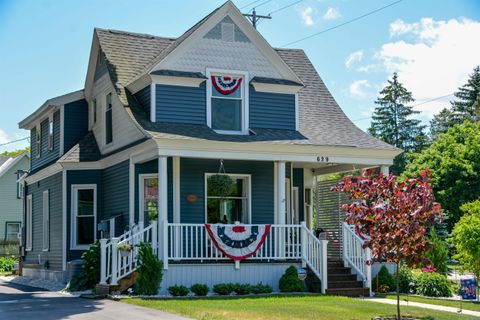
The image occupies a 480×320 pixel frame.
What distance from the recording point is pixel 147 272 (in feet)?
60.8

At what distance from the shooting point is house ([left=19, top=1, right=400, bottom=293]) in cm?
1991

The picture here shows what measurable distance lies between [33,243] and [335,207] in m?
11.4

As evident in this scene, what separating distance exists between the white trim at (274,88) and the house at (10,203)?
2776 centimetres

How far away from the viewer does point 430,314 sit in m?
15.5

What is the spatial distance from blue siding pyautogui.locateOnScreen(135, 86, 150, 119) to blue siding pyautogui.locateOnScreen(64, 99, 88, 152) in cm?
423

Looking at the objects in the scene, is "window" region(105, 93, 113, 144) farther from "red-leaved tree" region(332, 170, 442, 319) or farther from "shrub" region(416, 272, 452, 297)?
"red-leaved tree" region(332, 170, 442, 319)

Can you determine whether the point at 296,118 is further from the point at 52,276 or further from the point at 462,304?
the point at 52,276

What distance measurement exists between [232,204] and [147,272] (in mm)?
4269

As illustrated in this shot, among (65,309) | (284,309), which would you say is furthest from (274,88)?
(65,309)

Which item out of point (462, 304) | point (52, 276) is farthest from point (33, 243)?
point (462, 304)

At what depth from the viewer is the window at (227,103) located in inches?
864

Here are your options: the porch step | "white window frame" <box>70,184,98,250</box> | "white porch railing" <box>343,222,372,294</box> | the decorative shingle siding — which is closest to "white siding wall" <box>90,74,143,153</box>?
"white window frame" <box>70,184,98,250</box>

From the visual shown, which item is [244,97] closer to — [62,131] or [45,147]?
[62,131]

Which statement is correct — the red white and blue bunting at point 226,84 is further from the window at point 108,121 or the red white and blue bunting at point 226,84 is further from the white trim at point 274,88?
the window at point 108,121
